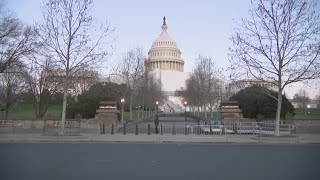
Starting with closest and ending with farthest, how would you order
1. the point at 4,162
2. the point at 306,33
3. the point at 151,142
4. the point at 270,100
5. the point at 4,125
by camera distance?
the point at 4,162 < the point at 151,142 < the point at 306,33 < the point at 4,125 < the point at 270,100

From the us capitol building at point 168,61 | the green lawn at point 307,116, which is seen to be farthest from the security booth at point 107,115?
the us capitol building at point 168,61

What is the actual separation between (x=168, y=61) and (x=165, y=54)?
3.78m

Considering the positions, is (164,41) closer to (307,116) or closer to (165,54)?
(165,54)

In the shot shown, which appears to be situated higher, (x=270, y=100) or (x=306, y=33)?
(x=306, y=33)

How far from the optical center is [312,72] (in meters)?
29.5

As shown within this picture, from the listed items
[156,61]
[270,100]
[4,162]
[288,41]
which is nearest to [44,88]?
[270,100]

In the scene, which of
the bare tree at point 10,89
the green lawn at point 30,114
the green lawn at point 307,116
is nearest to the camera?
the bare tree at point 10,89

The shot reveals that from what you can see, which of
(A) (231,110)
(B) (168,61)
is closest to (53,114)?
(A) (231,110)

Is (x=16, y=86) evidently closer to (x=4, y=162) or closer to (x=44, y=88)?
(x=44, y=88)

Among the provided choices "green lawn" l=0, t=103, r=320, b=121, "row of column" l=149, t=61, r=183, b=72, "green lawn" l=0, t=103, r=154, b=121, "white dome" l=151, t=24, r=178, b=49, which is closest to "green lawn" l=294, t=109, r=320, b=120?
"green lawn" l=0, t=103, r=320, b=121

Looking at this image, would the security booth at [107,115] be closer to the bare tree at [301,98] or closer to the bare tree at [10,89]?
the bare tree at [10,89]

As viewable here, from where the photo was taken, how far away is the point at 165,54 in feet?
584

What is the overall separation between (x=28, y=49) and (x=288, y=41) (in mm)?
24355

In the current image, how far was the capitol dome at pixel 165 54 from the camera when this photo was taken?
583ft
